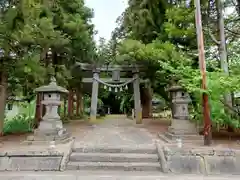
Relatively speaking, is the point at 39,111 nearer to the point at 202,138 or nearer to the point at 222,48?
the point at 202,138

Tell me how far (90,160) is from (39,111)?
5.45 metres

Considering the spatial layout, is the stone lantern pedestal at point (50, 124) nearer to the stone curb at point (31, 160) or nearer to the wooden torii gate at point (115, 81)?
the stone curb at point (31, 160)

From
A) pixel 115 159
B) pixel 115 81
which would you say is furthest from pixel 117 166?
pixel 115 81

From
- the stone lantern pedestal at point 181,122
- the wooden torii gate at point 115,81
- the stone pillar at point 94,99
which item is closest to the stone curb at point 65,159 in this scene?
the stone lantern pedestal at point 181,122

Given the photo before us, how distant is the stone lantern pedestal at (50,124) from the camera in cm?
705

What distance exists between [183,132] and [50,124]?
4.19m

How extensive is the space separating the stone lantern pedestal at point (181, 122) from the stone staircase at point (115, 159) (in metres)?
1.16

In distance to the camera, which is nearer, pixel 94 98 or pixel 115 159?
pixel 115 159

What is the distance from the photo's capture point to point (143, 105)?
59.1 feet

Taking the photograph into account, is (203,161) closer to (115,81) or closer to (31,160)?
(31,160)

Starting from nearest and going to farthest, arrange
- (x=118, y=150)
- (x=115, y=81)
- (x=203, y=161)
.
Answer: (x=203, y=161), (x=118, y=150), (x=115, y=81)

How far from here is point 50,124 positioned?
290 inches

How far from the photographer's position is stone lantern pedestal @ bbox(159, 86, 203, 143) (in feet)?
23.5

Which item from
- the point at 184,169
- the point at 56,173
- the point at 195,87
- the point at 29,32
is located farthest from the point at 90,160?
the point at 29,32
